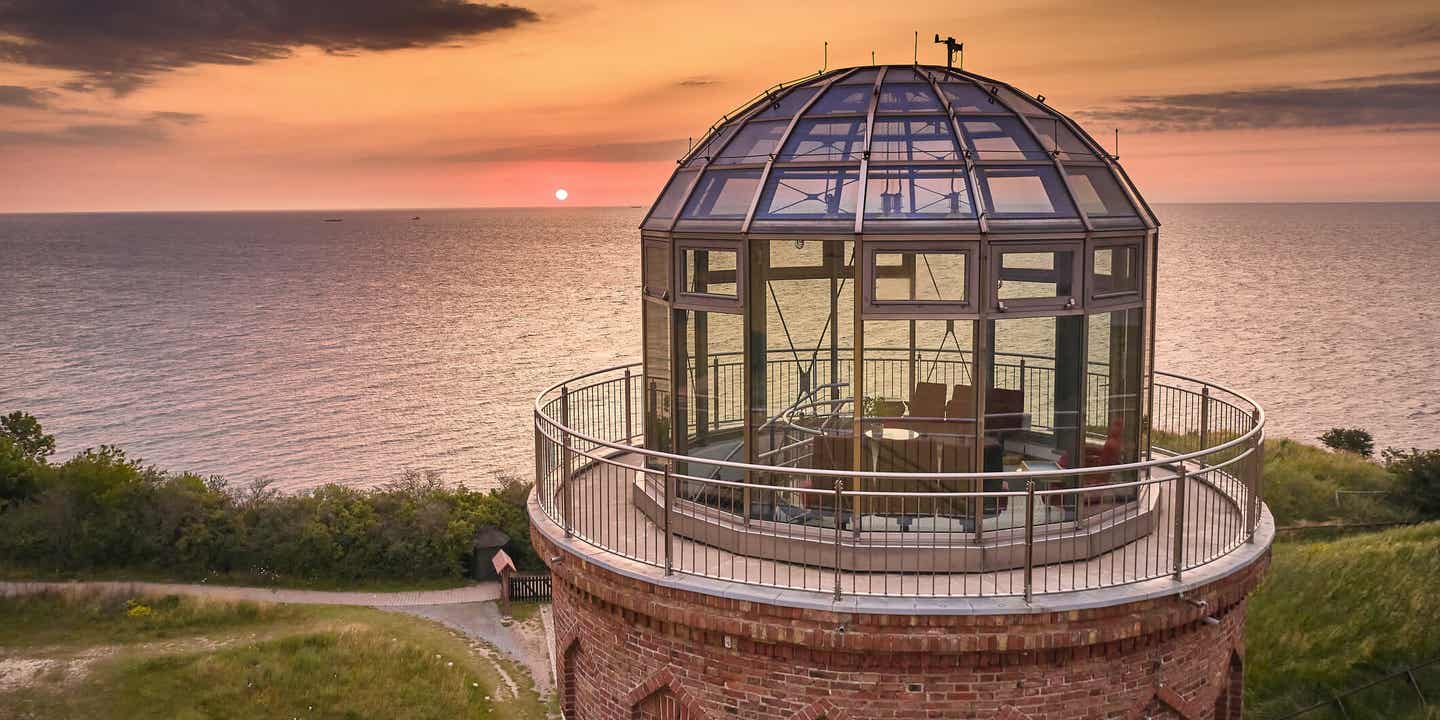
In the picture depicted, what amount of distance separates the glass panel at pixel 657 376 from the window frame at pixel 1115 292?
4212 millimetres

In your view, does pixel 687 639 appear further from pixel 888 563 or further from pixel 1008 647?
pixel 1008 647

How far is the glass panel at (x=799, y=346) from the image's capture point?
36.1 feet

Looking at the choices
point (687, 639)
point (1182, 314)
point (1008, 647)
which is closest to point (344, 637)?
point (687, 639)

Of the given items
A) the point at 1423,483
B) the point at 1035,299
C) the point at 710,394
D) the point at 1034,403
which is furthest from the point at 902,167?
the point at 1423,483

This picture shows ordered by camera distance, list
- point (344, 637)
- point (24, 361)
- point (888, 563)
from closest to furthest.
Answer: point (888, 563) < point (344, 637) < point (24, 361)

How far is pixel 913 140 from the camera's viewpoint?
1123 centimetres

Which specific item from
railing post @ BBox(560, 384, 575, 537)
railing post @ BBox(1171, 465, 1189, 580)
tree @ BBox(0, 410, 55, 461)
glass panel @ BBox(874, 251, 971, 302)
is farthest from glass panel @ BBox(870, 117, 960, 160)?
tree @ BBox(0, 410, 55, 461)

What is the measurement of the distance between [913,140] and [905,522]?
147 inches

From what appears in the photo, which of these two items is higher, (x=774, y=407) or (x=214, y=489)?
(x=774, y=407)

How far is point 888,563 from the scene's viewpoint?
1028cm

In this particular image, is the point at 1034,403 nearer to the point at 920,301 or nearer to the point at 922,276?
the point at 920,301

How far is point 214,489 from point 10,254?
192 m

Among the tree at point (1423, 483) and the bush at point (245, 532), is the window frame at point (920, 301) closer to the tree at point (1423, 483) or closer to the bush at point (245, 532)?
the bush at point (245, 532)

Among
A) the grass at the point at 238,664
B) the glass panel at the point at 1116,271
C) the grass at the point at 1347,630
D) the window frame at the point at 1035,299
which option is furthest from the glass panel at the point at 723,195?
the grass at the point at 238,664
